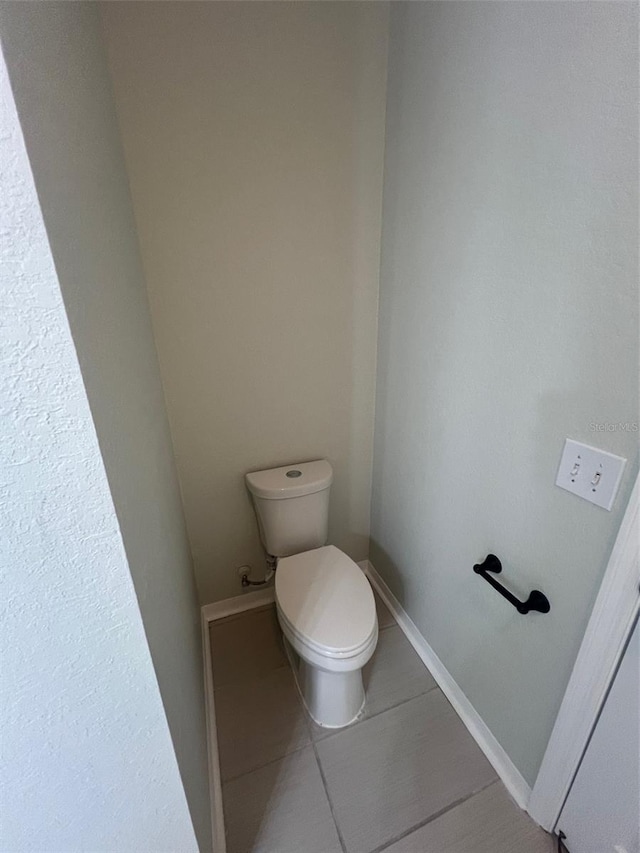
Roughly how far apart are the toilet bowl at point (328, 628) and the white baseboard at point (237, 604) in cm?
42

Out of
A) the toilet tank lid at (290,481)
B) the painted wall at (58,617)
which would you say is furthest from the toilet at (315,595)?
the painted wall at (58,617)

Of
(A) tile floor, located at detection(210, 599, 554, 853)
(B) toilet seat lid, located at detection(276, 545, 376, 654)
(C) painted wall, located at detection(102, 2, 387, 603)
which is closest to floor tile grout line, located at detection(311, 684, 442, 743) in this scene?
(A) tile floor, located at detection(210, 599, 554, 853)

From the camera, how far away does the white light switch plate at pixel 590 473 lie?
2.43 ft

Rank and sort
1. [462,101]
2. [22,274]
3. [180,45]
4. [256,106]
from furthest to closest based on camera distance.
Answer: [256,106]
[180,45]
[462,101]
[22,274]

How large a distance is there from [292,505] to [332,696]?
25.7 inches

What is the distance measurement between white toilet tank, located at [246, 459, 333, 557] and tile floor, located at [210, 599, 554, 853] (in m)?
0.49

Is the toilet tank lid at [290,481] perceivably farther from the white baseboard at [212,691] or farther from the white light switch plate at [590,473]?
the white light switch plate at [590,473]

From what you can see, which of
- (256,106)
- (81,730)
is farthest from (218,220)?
(81,730)

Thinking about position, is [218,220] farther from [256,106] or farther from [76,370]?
[76,370]

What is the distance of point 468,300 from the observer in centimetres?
105

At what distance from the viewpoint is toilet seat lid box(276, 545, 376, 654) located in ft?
3.84

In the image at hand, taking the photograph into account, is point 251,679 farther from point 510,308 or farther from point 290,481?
point 510,308

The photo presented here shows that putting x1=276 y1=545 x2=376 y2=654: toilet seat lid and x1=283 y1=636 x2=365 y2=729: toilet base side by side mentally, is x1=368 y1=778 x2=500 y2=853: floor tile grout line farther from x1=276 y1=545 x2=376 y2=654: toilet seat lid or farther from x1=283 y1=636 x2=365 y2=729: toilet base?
x1=276 y1=545 x2=376 y2=654: toilet seat lid

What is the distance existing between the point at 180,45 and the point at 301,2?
39 cm
